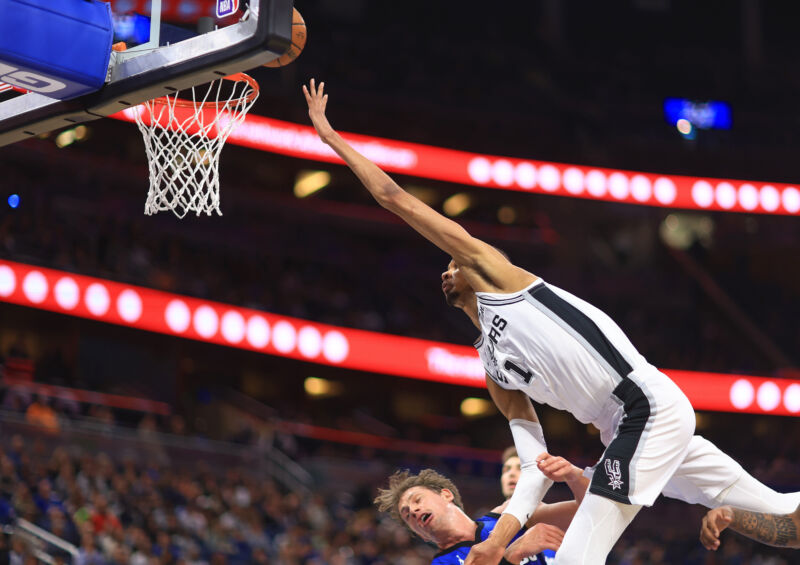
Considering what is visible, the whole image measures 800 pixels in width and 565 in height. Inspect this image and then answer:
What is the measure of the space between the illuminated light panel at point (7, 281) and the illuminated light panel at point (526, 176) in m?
11.9

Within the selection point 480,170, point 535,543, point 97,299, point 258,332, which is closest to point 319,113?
point 535,543

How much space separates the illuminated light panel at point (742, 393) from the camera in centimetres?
2355

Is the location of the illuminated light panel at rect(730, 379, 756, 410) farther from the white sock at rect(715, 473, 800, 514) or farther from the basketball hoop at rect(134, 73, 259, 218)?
the white sock at rect(715, 473, 800, 514)

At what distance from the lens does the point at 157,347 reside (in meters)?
23.4

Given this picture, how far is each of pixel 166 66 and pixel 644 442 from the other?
2814 mm

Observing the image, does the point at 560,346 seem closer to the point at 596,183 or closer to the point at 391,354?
the point at 391,354

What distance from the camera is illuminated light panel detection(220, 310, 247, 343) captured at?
815 inches

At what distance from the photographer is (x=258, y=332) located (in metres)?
21.2

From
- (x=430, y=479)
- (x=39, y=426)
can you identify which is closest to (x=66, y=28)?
(x=430, y=479)

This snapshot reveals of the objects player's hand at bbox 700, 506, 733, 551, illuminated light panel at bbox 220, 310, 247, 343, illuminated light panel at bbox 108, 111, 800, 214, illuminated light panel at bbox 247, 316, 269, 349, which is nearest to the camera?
player's hand at bbox 700, 506, 733, 551

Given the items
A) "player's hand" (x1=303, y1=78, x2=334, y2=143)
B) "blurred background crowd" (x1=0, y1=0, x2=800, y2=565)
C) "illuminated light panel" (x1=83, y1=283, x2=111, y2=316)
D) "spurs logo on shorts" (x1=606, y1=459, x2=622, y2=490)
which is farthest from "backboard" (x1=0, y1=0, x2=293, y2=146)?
"illuminated light panel" (x1=83, y1=283, x2=111, y2=316)

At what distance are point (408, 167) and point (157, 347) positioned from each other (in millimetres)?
6998

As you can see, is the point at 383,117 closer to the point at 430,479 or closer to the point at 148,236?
the point at 148,236

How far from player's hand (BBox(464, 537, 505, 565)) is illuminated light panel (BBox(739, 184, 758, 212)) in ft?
71.9
